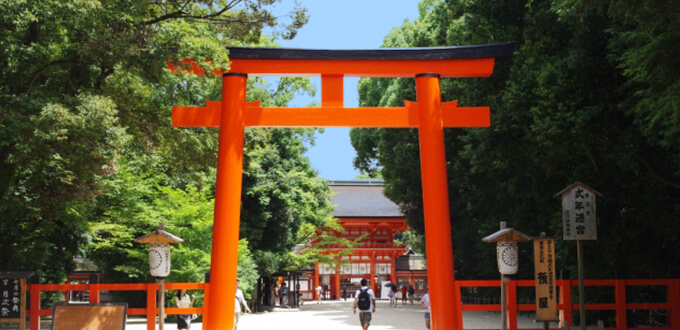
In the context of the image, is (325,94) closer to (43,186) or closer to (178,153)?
(178,153)

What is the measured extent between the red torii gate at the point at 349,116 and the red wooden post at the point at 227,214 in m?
0.02

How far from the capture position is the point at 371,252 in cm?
4153

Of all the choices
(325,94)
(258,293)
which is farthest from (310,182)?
(325,94)

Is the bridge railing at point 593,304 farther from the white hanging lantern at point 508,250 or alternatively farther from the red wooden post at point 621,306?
the white hanging lantern at point 508,250

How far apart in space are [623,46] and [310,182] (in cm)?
1873

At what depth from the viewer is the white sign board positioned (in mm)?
11586

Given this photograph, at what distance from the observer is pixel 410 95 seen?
85.0 ft

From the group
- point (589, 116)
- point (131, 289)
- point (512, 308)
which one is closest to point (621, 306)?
point (512, 308)

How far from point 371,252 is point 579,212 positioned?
30.3m

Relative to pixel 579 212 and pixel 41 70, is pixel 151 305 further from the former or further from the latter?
pixel 579 212

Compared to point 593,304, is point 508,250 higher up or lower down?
higher up

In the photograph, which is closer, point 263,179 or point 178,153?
point 178,153

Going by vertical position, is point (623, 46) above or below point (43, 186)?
above

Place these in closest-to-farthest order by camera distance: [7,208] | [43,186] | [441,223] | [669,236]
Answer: [441,223], [43,186], [669,236], [7,208]
